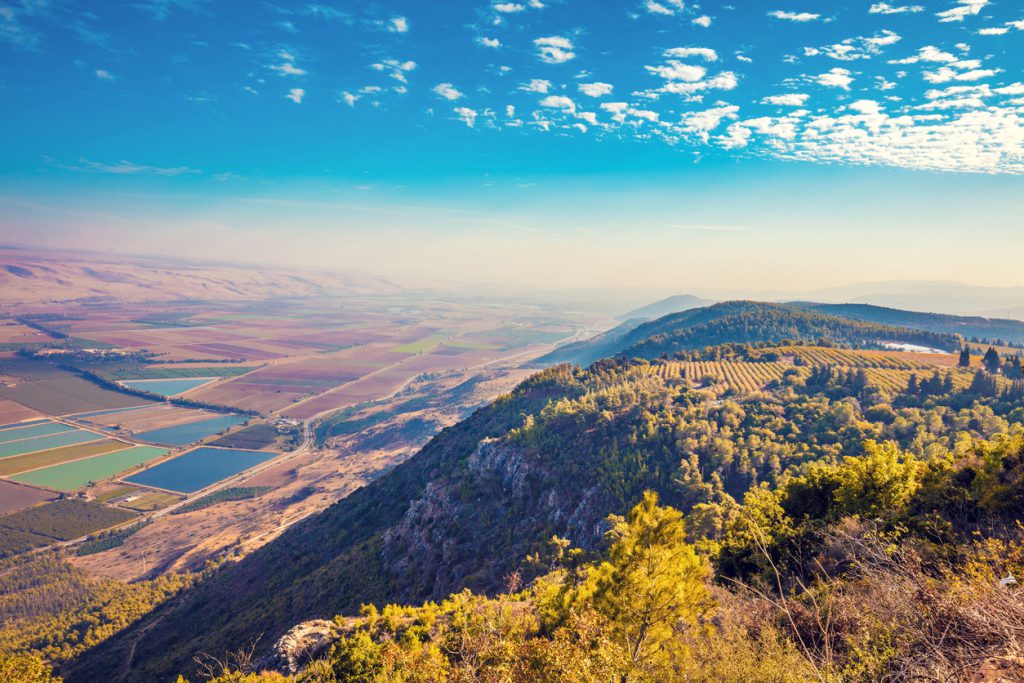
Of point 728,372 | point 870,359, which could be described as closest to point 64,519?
point 728,372

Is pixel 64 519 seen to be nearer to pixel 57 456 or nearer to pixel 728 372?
pixel 57 456

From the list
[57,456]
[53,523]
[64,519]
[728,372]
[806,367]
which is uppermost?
[806,367]

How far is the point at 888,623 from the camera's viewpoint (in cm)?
1638

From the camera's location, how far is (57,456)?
591 feet

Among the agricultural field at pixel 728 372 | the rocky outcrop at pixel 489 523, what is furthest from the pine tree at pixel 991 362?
the rocky outcrop at pixel 489 523

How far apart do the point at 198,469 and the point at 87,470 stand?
41114 millimetres

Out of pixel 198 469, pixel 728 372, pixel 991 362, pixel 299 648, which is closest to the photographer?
pixel 299 648

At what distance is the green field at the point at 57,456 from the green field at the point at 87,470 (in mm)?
5201

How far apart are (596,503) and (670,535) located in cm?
4560

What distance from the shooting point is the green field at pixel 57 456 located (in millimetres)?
169375

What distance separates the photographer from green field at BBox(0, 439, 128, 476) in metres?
169

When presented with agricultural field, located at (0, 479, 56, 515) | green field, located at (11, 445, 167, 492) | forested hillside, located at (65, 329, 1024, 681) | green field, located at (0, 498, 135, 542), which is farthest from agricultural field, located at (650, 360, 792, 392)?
agricultural field, located at (0, 479, 56, 515)

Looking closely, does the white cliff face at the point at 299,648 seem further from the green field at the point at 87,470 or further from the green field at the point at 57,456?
the green field at the point at 57,456

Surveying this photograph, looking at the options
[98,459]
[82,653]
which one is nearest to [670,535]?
[82,653]
